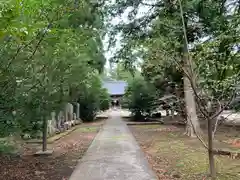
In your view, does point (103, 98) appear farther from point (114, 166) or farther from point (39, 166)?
point (114, 166)

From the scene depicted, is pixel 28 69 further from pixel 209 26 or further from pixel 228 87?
pixel 209 26

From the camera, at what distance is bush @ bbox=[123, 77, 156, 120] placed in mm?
22547

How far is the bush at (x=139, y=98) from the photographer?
22.5m

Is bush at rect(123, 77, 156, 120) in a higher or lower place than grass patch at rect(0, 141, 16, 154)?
higher

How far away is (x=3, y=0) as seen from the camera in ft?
8.27

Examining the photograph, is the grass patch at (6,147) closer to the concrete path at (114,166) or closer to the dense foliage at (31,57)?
the dense foliage at (31,57)

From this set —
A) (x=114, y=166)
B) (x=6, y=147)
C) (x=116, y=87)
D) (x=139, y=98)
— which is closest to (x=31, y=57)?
(x=6, y=147)

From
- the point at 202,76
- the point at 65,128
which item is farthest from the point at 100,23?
the point at 202,76

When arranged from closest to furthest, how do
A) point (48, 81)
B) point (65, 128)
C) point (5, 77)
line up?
point (5, 77) < point (48, 81) < point (65, 128)

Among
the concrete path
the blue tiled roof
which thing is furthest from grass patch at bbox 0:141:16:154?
the blue tiled roof

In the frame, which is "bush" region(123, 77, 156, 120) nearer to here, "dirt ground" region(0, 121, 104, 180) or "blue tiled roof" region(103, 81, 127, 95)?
"dirt ground" region(0, 121, 104, 180)

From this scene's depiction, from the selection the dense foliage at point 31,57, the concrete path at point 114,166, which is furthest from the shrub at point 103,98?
the dense foliage at point 31,57

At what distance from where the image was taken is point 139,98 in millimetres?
23188

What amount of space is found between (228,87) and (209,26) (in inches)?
275
